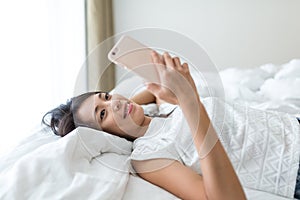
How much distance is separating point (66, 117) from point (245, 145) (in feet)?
1.66

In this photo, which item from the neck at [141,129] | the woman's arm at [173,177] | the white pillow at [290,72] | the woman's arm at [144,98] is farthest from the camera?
the white pillow at [290,72]

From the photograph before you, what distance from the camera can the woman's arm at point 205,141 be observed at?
0.76 m

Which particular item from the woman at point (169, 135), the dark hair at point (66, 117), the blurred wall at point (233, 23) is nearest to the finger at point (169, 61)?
the woman at point (169, 135)

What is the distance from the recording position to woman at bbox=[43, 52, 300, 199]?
759 millimetres

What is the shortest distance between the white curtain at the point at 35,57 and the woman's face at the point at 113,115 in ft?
2.48

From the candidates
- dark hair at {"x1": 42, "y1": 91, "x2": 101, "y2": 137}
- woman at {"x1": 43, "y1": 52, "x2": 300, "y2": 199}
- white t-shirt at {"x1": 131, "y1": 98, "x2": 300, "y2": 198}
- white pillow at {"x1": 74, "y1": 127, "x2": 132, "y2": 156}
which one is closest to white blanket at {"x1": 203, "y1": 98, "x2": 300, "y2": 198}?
white t-shirt at {"x1": 131, "y1": 98, "x2": 300, "y2": 198}

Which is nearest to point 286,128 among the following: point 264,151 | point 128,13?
point 264,151

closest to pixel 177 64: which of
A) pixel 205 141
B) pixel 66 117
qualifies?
pixel 205 141

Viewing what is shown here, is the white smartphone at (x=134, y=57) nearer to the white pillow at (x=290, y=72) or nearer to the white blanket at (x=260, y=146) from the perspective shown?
the white blanket at (x=260, y=146)

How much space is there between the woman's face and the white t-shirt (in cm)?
5

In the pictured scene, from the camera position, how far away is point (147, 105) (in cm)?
148

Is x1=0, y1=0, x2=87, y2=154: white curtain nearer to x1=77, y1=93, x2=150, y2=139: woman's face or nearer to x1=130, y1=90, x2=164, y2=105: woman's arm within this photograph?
x1=130, y1=90, x2=164, y2=105: woman's arm

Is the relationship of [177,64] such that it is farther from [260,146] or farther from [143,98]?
[143,98]

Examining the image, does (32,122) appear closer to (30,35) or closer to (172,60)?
(30,35)
